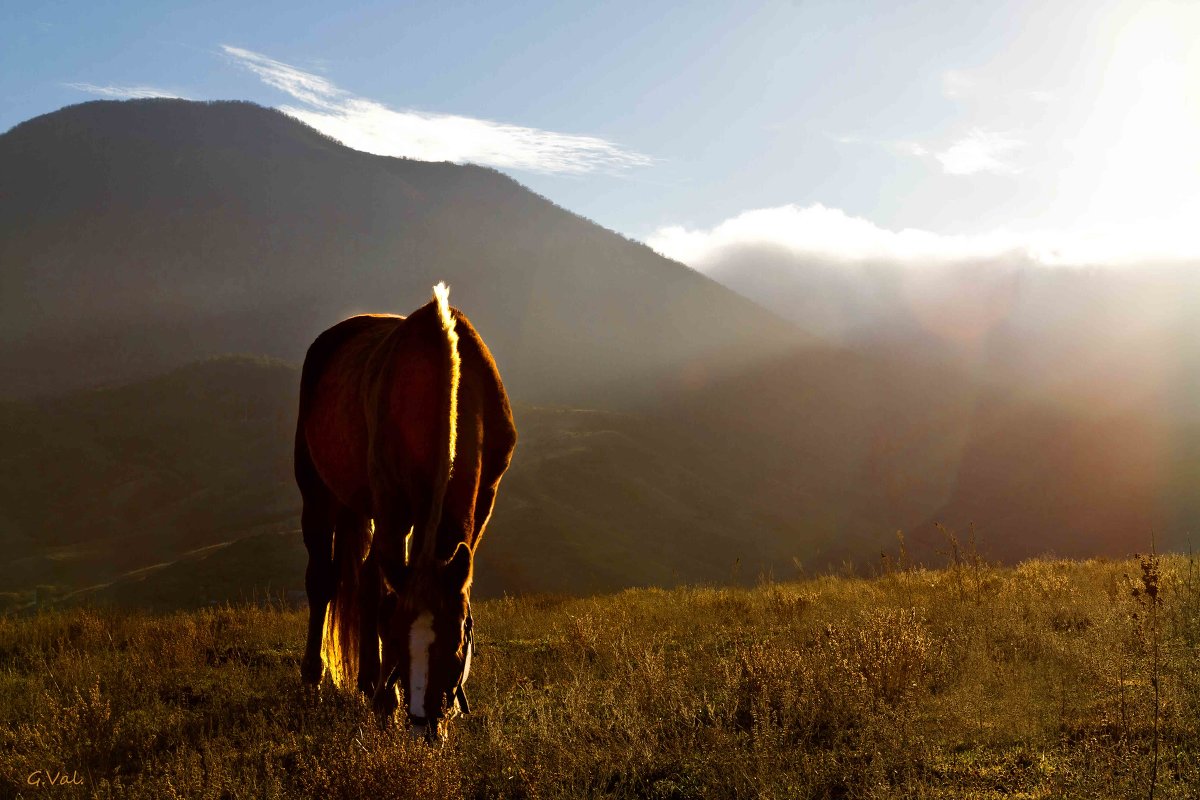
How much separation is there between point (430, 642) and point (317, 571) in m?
3.49

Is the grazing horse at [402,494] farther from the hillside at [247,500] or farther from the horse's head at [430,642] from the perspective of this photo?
the hillside at [247,500]

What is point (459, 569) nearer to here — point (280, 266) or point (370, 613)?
point (370, 613)

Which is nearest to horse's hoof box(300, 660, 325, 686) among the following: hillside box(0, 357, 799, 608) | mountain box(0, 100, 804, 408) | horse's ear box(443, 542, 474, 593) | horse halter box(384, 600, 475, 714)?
horse halter box(384, 600, 475, 714)

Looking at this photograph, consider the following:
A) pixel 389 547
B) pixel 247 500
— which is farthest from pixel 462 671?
pixel 247 500

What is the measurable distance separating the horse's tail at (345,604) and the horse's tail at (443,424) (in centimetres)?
221

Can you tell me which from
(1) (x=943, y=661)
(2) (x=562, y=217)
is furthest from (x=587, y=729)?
(2) (x=562, y=217)

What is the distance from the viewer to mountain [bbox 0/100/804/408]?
116 metres

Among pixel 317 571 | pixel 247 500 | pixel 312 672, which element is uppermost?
pixel 317 571

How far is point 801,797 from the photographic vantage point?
438 centimetres

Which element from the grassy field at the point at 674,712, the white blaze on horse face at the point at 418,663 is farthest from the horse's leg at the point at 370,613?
the white blaze on horse face at the point at 418,663

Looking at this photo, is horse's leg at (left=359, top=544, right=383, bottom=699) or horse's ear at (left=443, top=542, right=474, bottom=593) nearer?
horse's ear at (left=443, top=542, right=474, bottom=593)

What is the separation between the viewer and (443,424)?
4.84 m
